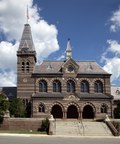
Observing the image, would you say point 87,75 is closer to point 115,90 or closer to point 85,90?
point 85,90

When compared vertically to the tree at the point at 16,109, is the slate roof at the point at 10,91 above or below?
above

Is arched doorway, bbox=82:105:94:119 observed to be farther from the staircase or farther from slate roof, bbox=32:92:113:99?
the staircase

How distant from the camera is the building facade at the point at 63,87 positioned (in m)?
72.2

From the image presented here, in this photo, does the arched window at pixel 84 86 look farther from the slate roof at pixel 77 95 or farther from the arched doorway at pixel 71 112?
the arched doorway at pixel 71 112

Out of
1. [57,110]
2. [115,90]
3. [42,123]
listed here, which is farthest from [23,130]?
[115,90]

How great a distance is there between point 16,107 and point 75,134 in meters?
19.9

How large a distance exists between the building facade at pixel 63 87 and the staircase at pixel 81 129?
12.9m

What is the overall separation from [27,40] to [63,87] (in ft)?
45.3

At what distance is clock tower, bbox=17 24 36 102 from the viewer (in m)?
74.2

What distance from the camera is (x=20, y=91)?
7412 cm

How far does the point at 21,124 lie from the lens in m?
59.5

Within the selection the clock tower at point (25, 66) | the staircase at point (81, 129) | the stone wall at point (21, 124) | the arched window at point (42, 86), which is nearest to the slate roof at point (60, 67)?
the clock tower at point (25, 66)

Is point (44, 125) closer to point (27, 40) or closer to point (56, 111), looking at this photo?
point (56, 111)

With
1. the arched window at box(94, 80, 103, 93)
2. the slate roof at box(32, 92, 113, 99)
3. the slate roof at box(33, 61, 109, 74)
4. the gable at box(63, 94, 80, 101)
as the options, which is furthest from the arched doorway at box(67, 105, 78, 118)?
the slate roof at box(33, 61, 109, 74)
